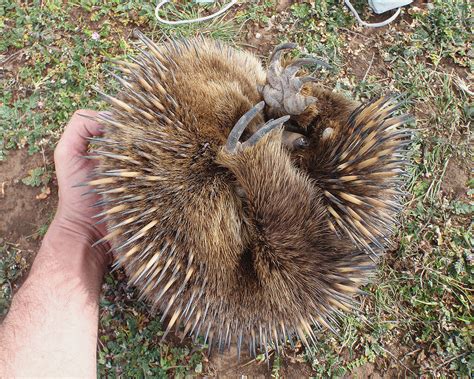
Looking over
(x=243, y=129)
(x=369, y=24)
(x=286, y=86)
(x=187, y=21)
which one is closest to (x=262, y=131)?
(x=243, y=129)

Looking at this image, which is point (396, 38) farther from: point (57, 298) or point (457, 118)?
point (57, 298)

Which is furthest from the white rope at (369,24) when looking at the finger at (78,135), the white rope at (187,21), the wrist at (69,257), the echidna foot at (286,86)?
the wrist at (69,257)

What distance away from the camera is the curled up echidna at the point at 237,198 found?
1329 mm

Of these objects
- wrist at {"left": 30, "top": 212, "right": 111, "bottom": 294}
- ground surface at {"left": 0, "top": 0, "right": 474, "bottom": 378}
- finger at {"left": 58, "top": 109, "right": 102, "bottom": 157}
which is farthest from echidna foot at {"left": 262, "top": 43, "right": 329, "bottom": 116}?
wrist at {"left": 30, "top": 212, "right": 111, "bottom": 294}

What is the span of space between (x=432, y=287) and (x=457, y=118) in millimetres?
937

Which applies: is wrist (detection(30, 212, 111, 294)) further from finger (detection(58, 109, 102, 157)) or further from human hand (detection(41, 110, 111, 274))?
finger (detection(58, 109, 102, 157))

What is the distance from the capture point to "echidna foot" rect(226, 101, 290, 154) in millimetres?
1312

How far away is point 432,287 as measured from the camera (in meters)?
2.12

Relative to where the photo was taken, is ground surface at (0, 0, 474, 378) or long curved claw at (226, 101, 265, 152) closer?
long curved claw at (226, 101, 265, 152)

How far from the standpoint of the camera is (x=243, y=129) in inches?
52.0

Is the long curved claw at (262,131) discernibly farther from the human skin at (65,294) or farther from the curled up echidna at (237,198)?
the human skin at (65,294)

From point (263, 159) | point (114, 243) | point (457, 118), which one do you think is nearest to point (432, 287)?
point (457, 118)

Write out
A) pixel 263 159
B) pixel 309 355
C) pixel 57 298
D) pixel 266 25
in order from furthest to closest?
pixel 266 25, pixel 309 355, pixel 57 298, pixel 263 159

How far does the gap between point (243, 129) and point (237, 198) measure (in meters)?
0.25
